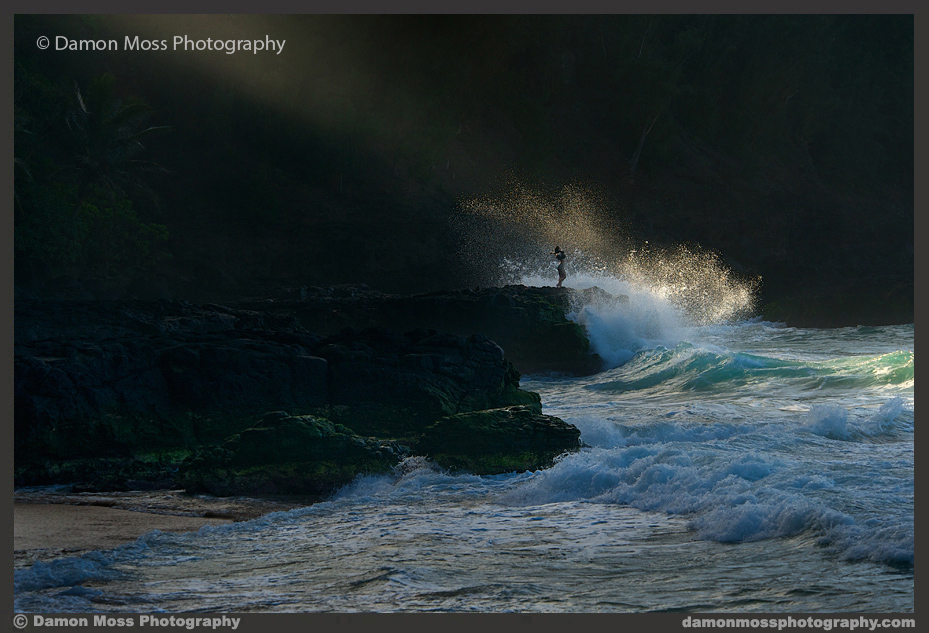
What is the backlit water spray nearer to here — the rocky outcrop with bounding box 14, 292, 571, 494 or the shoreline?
the rocky outcrop with bounding box 14, 292, 571, 494

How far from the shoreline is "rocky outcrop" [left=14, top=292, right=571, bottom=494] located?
0.42 meters

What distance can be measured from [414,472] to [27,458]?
4.42 m

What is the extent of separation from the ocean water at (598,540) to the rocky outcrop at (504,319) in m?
7.92

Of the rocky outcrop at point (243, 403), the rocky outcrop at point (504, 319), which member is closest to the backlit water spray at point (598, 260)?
the rocky outcrop at point (504, 319)

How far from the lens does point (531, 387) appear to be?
1806 cm

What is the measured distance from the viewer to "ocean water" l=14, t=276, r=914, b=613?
225 inches

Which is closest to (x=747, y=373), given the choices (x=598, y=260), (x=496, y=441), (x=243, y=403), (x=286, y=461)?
(x=496, y=441)

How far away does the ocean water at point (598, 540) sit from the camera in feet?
18.8

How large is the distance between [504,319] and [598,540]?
43.8ft

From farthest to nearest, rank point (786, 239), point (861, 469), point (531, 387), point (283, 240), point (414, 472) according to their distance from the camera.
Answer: point (786, 239) → point (283, 240) → point (531, 387) → point (414, 472) → point (861, 469)

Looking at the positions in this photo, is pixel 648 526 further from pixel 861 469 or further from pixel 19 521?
pixel 19 521

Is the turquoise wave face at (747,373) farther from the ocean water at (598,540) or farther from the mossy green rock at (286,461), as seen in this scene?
the mossy green rock at (286,461)

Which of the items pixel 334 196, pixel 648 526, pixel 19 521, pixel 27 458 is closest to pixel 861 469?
pixel 648 526

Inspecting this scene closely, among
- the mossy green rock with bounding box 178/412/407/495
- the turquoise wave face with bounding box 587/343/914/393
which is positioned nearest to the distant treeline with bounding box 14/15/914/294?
the turquoise wave face with bounding box 587/343/914/393
